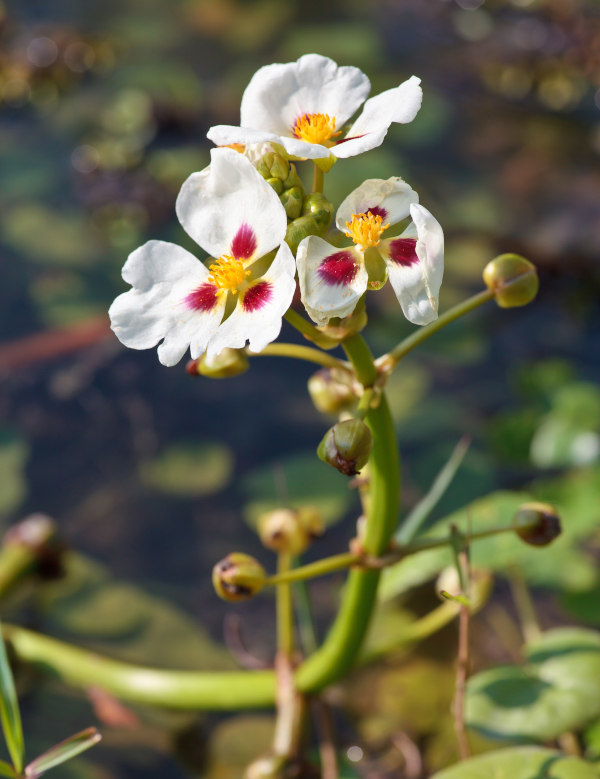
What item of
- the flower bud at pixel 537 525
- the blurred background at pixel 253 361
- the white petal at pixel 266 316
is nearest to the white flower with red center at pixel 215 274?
the white petal at pixel 266 316

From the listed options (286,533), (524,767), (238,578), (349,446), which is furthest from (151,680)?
(349,446)

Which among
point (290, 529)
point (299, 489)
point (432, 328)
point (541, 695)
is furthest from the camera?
point (299, 489)

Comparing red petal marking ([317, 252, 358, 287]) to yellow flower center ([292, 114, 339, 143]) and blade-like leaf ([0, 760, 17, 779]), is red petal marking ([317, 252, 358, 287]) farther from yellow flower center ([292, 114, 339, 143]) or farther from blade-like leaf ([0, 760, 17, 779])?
blade-like leaf ([0, 760, 17, 779])

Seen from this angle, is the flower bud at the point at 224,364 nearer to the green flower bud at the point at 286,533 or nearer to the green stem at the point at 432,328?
the green stem at the point at 432,328

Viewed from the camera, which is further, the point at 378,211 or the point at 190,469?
the point at 190,469

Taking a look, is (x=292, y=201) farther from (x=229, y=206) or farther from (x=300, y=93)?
(x=300, y=93)

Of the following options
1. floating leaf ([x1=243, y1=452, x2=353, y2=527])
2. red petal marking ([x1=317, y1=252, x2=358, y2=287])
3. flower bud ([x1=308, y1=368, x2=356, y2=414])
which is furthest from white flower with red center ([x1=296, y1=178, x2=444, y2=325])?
floating leaf ([x1=243, y1=452, x2=353, y2=527])

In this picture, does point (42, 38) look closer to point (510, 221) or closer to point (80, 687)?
point (510, 221)
